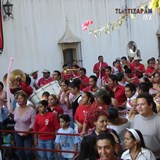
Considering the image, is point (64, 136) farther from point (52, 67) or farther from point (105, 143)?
point (52, 67)

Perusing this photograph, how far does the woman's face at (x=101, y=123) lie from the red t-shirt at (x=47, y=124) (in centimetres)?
247

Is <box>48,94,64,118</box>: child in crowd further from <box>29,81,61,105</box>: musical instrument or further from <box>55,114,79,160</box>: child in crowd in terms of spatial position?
<box>29,81,61,105</box>: musical instrument

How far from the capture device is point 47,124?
28.5ft

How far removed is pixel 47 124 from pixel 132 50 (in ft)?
43.9

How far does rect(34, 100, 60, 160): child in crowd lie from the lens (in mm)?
8688

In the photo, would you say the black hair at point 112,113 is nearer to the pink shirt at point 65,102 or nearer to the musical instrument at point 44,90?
the pink shirt at point 65,102

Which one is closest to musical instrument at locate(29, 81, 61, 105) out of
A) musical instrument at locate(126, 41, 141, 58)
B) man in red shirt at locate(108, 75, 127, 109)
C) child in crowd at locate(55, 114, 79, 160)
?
man in red shirt at locate(108, 75, 127, 109)

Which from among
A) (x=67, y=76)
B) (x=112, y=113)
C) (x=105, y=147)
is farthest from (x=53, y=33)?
(x=105, y=147)

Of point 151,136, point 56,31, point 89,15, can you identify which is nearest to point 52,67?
point 56,31

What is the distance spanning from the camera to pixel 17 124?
9211mm

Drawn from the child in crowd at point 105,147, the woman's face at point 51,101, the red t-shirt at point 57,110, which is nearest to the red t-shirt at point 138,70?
the red t-shirt at point 57,110

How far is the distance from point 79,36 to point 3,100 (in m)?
8.23

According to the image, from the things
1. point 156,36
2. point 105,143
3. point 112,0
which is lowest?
point 105,143

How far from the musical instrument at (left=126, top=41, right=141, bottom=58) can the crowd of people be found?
8.40 m
